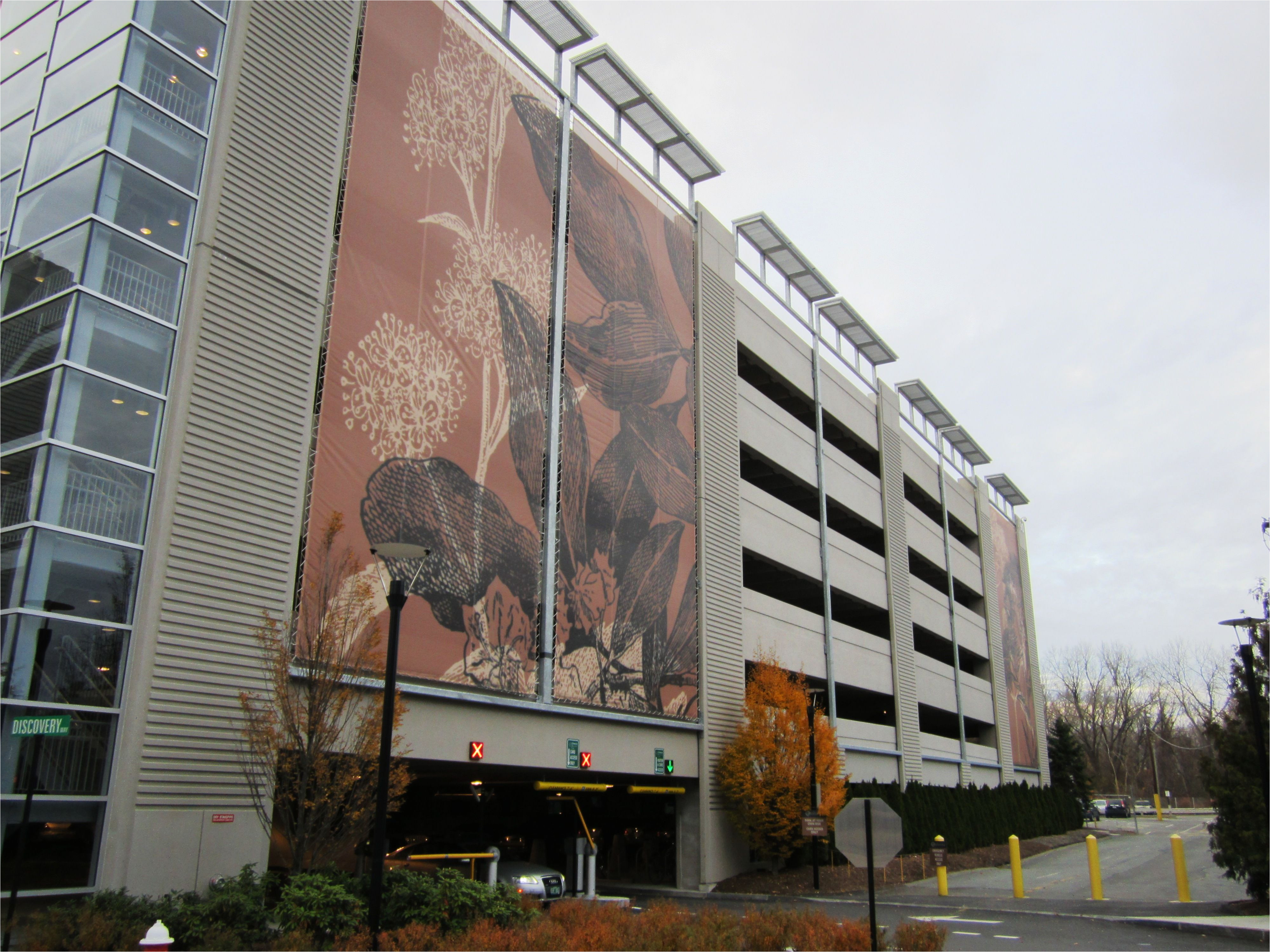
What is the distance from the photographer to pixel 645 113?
3094cm

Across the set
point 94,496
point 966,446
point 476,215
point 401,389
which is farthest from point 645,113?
point 966,446

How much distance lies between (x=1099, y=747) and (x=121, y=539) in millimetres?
118230

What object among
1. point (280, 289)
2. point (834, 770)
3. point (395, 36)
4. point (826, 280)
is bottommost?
point (834, 770)

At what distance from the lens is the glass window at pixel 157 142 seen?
55.4ft

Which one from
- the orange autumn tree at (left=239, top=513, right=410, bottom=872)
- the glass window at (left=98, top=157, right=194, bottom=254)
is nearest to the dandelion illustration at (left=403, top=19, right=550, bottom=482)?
the glass window at (left=98, top=157, right=194, bottom=254)

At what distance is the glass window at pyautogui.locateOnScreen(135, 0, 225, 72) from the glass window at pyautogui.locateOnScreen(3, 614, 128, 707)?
10.5m

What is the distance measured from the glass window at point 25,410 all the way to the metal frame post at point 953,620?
4320cm

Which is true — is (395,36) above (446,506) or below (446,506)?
above

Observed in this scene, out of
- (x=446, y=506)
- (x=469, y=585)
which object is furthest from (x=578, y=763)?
(x=446, y=506)

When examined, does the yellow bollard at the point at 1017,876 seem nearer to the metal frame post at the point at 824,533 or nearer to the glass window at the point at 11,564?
the metal frame post at the point at 824,533

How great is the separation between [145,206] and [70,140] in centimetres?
196

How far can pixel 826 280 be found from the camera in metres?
40.7

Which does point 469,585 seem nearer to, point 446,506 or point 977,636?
point 446,506

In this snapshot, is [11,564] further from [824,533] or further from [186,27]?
[824,533]
